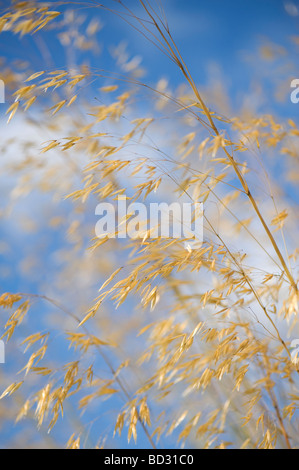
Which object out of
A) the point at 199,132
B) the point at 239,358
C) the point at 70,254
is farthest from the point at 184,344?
the point at 70,254

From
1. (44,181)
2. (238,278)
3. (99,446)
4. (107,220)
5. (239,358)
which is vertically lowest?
(99,446)

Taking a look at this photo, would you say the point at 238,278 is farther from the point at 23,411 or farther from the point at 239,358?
the point at 23,411

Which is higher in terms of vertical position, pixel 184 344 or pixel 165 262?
pixel 165 262

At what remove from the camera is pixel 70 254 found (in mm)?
2273

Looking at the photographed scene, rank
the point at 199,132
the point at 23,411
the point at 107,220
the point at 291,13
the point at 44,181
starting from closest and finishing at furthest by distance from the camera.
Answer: the point at 23,411
the point at 199,132
the point at 107,220
the point at 291,13
the point at 44,181

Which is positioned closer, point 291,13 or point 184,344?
point 184,344

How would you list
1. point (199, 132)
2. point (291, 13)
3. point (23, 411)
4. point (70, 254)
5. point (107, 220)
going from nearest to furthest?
1. point (23, 411)
2. point (199, 132)
3. point (107, 220)
4. point (291, 13)
5. point (70, 254)

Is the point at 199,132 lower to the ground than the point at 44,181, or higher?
lower

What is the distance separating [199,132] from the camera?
156 cm

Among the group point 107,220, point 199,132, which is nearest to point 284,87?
point 199,132

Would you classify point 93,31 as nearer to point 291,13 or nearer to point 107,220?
point 291,13

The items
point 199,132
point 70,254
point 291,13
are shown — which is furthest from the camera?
point 70,254

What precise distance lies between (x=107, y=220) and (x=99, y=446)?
0.88 metres

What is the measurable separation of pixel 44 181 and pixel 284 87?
1.47m
